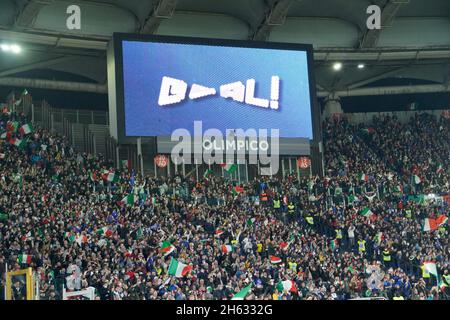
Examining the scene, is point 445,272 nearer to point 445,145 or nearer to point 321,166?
point 321,166

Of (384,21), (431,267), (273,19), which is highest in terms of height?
(384,21)

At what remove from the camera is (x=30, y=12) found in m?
35.8

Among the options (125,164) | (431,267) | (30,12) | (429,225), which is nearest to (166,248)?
(125,164)

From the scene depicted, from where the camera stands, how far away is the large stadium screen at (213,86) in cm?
3759

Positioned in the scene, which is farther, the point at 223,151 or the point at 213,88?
the point at 213,88

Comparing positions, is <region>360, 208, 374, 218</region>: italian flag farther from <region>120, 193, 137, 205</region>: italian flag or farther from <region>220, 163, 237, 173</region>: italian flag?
<region>120, 193, 137, 205</region>: italian flag

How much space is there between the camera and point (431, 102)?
174 ft

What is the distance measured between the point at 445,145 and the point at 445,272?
16276mm

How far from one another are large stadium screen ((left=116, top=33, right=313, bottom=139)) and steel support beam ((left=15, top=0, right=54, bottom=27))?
4.45m

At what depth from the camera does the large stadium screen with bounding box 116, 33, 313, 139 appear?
123ft

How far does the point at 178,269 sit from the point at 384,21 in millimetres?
22121

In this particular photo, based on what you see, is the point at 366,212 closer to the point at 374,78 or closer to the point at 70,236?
the point at 374,78

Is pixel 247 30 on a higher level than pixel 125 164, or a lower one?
higher
